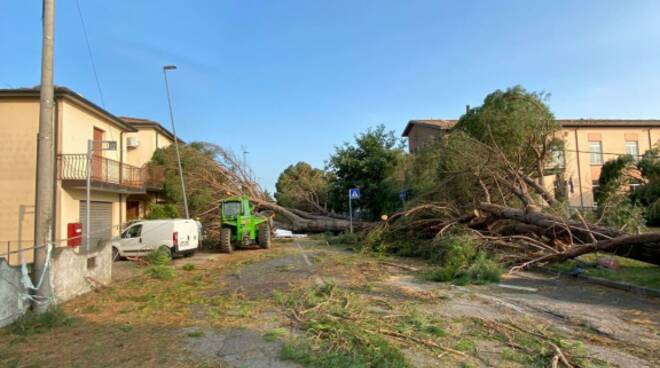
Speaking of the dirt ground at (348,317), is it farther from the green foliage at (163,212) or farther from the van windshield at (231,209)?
the green foliage at (163,212)

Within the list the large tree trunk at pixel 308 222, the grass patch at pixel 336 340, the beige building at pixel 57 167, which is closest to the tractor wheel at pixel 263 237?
the beige building at pixel 57 167

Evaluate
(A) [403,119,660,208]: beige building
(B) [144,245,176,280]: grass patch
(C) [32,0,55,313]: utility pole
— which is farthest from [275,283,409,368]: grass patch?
(A) [403,119,660,208]: beige building

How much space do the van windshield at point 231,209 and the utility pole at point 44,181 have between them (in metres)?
10.7

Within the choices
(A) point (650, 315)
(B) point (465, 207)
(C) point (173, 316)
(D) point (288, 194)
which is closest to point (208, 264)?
(C) point (173, 316)

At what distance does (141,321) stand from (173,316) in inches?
19.1

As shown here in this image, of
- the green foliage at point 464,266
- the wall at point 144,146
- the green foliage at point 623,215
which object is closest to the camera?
the green foliage at point 464,266

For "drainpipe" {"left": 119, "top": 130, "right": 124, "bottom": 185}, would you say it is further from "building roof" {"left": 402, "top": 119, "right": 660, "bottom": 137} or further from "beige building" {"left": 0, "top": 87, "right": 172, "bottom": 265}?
"building roof" {"left": 402, "top": 119, "right": 660, "bottom": 137}

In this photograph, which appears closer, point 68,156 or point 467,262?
point 467,262

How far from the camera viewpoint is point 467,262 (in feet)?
33.7

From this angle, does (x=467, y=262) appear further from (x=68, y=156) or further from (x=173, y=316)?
(x=68, y=156)

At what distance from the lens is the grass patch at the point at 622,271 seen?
8285 mm

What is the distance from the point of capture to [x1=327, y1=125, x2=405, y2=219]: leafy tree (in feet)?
80.8

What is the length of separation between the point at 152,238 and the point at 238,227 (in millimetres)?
3681

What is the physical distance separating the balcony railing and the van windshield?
17.2 feet
